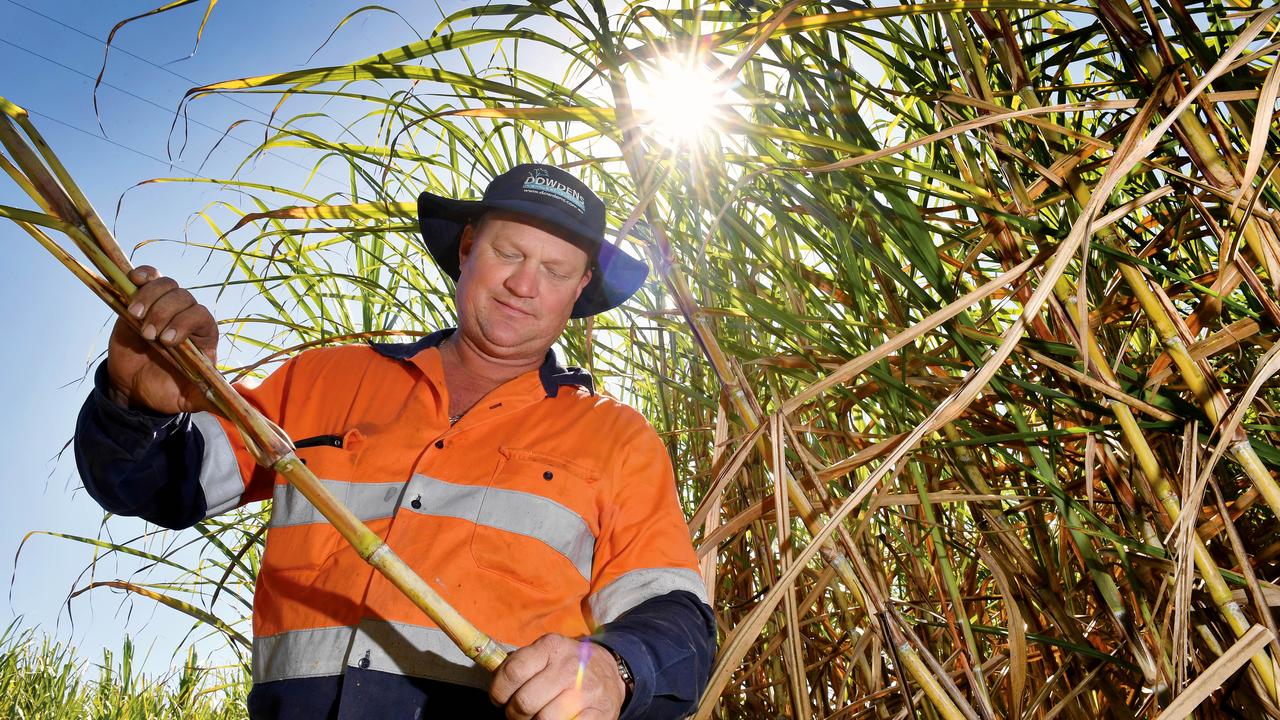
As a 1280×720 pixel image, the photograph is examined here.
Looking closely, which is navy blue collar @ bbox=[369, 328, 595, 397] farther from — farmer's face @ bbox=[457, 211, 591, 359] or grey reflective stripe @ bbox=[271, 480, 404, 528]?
grey reflective stripe @ bbox=[271, 480, 404, 528]

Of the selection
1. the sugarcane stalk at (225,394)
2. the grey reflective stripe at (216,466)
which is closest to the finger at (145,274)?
the sugarcane stalk at (225,394)

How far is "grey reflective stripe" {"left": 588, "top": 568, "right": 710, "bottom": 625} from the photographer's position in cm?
127

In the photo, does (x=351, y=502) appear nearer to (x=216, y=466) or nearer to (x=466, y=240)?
(x=216, y=466)

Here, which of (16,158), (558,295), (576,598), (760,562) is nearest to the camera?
(16,158)

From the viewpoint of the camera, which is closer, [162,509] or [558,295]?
[162,509]

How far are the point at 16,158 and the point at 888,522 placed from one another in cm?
119

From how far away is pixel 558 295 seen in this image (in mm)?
1578

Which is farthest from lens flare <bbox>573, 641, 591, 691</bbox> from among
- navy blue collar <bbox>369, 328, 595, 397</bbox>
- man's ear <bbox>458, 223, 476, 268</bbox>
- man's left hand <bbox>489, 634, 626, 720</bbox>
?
man's ear <bbox>458, 223, 476, 268</bbox>

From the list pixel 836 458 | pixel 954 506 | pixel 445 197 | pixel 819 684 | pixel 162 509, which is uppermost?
pixel 445 197

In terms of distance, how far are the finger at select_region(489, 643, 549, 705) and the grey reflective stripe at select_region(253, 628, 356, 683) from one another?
0.45 metres

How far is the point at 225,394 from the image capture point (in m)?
0.66

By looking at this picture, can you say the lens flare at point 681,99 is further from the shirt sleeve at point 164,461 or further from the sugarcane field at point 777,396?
the shirt sleeve at point 164,461

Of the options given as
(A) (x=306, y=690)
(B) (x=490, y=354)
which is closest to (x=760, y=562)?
(B) (x=490, y=354)

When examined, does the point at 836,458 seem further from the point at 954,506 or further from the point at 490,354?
the point at 490,354
